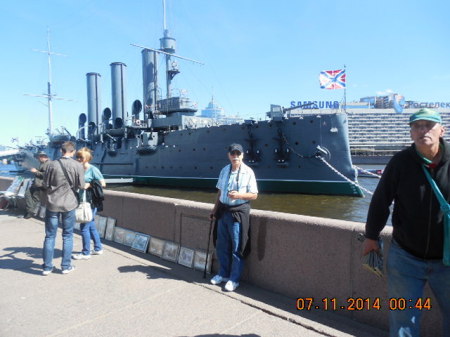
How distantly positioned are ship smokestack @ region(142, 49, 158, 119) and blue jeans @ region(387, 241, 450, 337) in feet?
108

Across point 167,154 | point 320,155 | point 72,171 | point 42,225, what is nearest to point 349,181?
point 320,155

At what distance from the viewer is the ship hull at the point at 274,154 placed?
20.4 m

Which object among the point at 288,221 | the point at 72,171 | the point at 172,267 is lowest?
the point at 172,267

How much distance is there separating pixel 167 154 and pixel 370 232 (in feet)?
82.5

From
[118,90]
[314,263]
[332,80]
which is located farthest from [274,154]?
[118,90]

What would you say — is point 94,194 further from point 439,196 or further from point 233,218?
point 439,196

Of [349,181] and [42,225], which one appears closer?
[42,225]

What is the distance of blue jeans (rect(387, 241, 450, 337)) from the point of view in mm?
2148

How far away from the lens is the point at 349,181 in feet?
65.2

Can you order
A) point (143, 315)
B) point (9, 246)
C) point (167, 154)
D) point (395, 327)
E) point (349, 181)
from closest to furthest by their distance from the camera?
point (395, 327) → point (143, 315) → point (9, 246) → point (349, 181) → point (167, 154)

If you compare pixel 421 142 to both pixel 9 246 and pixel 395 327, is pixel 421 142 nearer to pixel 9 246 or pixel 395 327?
pixel 395 327

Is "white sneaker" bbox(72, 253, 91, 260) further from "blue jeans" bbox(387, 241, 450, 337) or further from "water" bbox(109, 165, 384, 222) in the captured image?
"water" bbox(109, 165, 384, 222)

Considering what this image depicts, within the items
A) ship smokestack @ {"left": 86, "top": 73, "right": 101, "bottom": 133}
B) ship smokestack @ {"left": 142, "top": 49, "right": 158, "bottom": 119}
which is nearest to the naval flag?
ship smokestack @ {"left": 142, "top": 49, "right": 158, "bottom": 119}

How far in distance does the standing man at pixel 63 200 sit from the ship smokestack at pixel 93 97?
37.3 m
